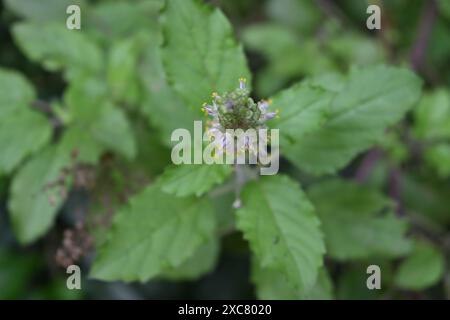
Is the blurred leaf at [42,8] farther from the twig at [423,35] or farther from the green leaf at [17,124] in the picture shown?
the twig at [423,35]

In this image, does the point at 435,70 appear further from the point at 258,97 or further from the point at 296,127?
the point at 296,127

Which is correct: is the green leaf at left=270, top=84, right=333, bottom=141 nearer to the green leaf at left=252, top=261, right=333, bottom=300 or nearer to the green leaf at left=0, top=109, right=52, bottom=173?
the green leaf at left=252, top=261, right=333, bottom=300

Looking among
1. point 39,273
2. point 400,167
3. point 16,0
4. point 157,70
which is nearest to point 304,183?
point 400,167

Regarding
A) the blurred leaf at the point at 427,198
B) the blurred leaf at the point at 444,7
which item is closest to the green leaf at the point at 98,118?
the blurred leaf at the point at 427,198

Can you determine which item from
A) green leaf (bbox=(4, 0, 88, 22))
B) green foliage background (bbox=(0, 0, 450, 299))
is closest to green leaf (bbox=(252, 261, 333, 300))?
green foliage background (bbox=(0, 0, 450, 299))

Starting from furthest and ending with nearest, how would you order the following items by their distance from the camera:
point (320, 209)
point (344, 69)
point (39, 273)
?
point (344, 69), point (39, 273), point (320, 209)

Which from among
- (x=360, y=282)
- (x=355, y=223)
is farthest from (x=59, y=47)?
(x=360, y=282)
